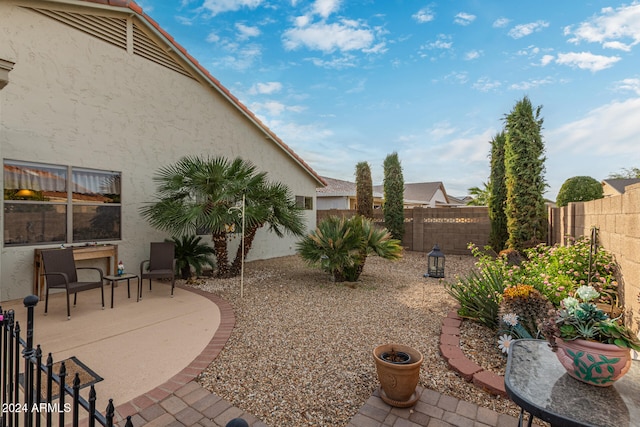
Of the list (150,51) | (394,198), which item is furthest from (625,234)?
(394,198)

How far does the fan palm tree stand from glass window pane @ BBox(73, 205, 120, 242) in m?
0.67

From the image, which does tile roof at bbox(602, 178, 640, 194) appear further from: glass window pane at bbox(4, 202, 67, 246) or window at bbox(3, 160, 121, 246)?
glass window pane at bbox(4, 202, 67, 246)

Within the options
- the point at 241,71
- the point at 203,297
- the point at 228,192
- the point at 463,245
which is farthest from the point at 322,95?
the point at 203,297

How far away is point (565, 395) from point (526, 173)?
964 cm

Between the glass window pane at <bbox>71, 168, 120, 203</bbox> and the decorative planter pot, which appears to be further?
the glass window pane at <bbox>71, 168, 120, 203</bbox>

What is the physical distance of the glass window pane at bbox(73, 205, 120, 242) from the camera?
6.78m

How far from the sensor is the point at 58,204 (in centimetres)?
647

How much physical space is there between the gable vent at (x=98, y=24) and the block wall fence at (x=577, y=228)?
10236 millimetres

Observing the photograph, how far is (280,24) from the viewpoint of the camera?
9.52 m

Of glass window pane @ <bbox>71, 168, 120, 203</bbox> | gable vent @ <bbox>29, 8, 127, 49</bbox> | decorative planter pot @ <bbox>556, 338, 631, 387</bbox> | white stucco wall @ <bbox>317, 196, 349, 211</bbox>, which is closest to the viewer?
decorative planter pot @ <bbox>556, 338, 631, 387</bbox>

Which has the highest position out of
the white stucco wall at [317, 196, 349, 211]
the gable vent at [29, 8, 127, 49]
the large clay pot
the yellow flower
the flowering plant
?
the gable vent at [29, 8, 127, 49]

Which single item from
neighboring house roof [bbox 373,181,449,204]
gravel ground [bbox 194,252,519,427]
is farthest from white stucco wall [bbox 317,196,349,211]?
gravel ground [bbox 194,252,519,427]

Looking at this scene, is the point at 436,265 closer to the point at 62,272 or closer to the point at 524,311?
the point at 524,311

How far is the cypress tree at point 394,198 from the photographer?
1459cm
